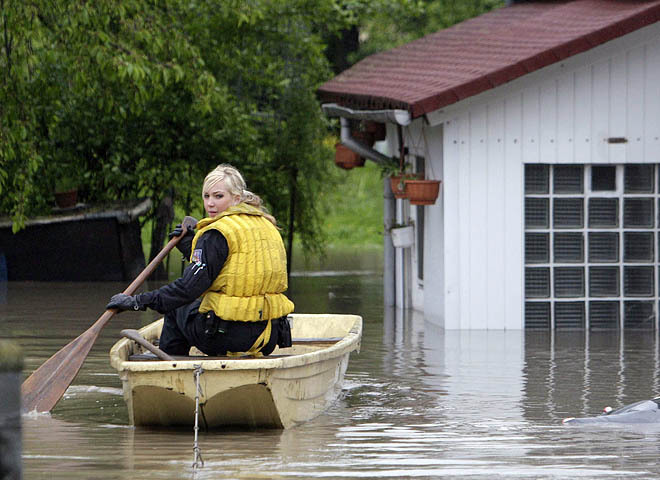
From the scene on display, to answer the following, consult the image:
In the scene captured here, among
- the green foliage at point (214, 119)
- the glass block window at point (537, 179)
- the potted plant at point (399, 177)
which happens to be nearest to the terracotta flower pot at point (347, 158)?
the green foliage at point (214, 119)

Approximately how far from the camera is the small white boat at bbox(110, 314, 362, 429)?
811cm

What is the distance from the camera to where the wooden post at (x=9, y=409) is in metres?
4.47

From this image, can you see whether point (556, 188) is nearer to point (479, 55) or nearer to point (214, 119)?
point (479, 55)

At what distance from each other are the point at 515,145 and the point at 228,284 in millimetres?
6636

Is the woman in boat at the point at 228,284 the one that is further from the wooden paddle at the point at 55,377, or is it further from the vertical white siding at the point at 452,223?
the vertical white siding at the point at 452,223

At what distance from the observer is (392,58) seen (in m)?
18.7

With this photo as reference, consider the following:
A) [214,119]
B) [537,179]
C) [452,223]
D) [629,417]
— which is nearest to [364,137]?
[214,119]

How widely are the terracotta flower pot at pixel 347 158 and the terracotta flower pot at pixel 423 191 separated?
313cm

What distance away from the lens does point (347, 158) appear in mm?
17812

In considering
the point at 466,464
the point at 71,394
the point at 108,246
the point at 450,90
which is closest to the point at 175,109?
the point at 108,246

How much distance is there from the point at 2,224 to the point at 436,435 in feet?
38.5

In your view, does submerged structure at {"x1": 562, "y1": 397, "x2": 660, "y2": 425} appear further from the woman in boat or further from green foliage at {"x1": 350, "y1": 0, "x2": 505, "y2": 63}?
green foliage at {"x1": 350, "y1": 0, "x2": 505, "y2": 63}

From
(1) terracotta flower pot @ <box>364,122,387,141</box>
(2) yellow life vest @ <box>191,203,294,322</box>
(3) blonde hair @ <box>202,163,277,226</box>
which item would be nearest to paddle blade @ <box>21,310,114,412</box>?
(2) yellow life vest @ <box>191,203,294,322</box>

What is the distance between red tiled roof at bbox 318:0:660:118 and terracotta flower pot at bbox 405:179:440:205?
33.4 inches
